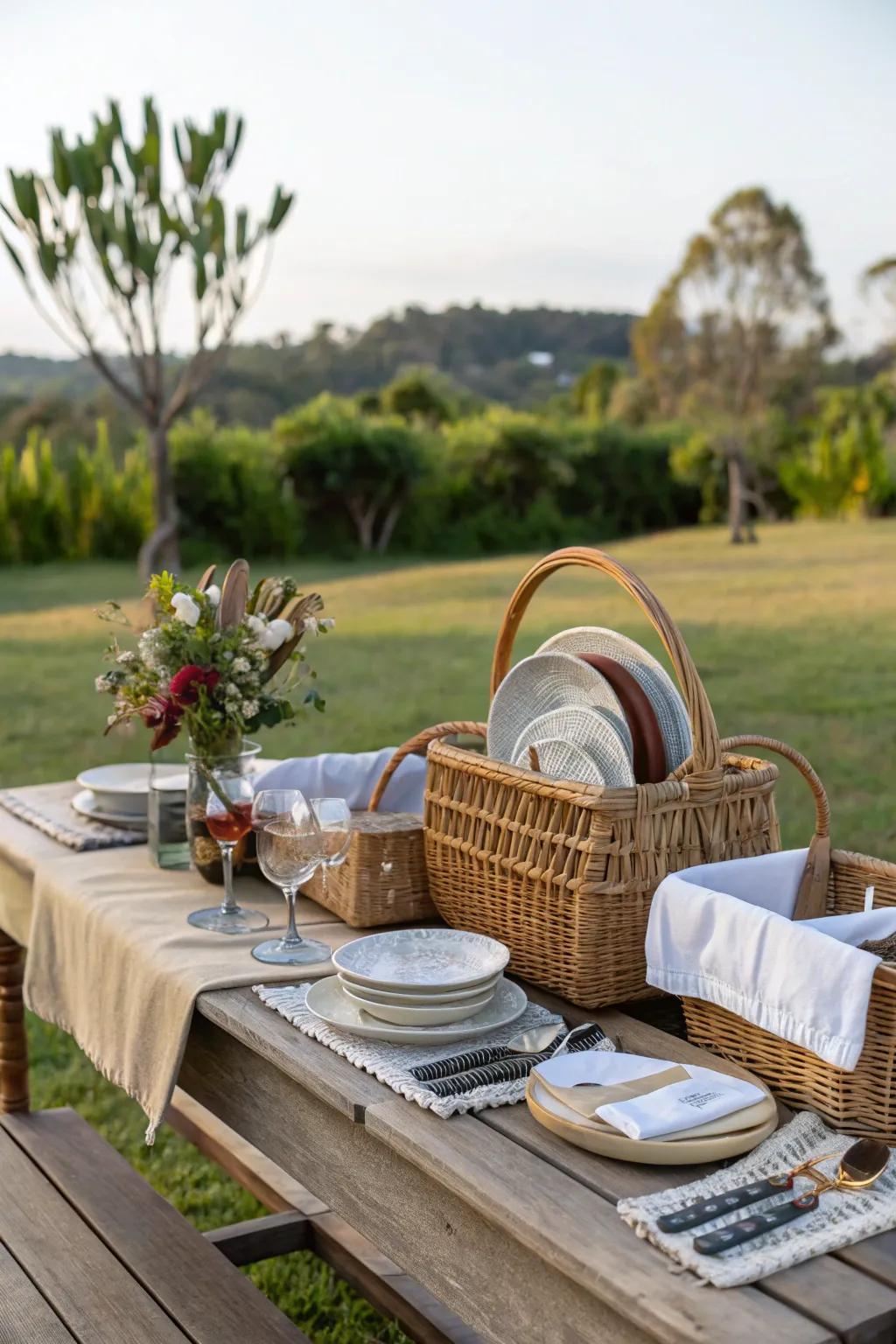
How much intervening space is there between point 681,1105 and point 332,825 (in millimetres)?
504

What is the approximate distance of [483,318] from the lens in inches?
807

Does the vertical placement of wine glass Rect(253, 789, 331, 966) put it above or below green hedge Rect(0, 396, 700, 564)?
below

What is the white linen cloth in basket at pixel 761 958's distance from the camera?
39.4 inches

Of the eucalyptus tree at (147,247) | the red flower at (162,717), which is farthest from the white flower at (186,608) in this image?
the eucalyptus tree at (147,247)

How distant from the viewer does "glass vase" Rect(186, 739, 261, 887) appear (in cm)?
160

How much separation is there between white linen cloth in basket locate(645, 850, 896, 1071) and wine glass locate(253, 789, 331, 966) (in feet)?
1.24

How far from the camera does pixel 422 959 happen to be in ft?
4.26

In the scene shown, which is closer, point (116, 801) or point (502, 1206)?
point (502, 1206)

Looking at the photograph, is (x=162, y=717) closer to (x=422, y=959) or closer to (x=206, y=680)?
(x=206, y=680)

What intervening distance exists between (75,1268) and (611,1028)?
2.65 ft

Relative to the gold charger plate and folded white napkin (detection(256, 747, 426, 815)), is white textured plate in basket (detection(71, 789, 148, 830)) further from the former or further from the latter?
the gold charger plate

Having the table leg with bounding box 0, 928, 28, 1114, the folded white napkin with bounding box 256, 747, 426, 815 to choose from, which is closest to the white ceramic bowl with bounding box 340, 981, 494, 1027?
the folded white napkin with bounding box 256, 747, 426, 815

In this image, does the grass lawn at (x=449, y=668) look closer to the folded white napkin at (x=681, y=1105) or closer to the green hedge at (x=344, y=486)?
the green hedge at (x=344, y=486)

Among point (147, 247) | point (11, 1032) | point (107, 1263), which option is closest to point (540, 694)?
point (107, 1263)
